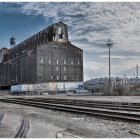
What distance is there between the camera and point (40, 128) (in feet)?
32.7

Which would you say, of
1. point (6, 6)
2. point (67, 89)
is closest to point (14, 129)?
point (6, 6)

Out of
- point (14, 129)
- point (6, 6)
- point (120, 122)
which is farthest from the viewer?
point (6, 6)

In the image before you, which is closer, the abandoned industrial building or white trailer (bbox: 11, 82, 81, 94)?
white trailer (bbox: 11, 82, 81, 94)

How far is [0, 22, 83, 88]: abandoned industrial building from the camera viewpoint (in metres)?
66.7

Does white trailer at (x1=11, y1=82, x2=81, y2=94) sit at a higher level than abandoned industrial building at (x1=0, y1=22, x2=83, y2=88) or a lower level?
lower

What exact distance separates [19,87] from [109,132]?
5843cm

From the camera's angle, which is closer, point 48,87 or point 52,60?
point 48,87

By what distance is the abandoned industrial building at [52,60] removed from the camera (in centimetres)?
6669

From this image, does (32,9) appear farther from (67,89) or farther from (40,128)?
(67,89)

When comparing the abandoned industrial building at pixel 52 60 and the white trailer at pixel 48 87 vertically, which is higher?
the abandoned industrial building at pixel 52 60

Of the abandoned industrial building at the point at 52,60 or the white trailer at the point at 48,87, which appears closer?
the white trailer at the point at 48,87

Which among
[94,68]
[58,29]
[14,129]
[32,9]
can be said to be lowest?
[14,129]

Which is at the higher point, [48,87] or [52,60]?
[52,60]

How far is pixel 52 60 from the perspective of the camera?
68.7m
